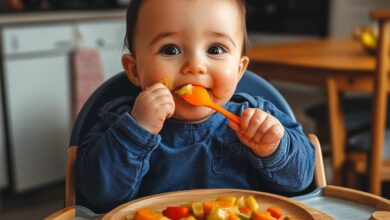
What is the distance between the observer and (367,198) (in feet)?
2.86

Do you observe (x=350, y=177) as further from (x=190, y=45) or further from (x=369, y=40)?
(x=190, y=45)

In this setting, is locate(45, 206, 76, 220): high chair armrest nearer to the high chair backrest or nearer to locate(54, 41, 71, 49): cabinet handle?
the high chair backrest

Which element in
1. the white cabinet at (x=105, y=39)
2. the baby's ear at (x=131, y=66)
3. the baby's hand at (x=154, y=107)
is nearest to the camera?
the baby's hand at (x=154, y=107)

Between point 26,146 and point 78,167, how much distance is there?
1.89 m

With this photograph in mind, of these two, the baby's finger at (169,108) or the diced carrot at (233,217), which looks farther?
the baby's finger at (169,108)

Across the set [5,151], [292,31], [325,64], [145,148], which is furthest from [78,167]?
[292,31]

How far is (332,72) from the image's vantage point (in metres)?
1.99

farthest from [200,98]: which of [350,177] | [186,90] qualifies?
[350,177]

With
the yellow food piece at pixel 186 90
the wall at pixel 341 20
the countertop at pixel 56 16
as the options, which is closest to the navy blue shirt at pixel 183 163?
the yellow food piece at pixel 186 90

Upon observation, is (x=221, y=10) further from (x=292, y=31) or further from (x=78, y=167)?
(x=292, y=31)

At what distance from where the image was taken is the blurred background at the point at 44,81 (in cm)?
258

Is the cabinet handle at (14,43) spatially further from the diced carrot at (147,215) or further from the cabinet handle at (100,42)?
the diced carrot at (147,215)

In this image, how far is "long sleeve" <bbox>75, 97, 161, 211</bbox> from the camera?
838mm

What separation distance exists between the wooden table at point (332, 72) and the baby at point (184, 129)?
1035 mm
